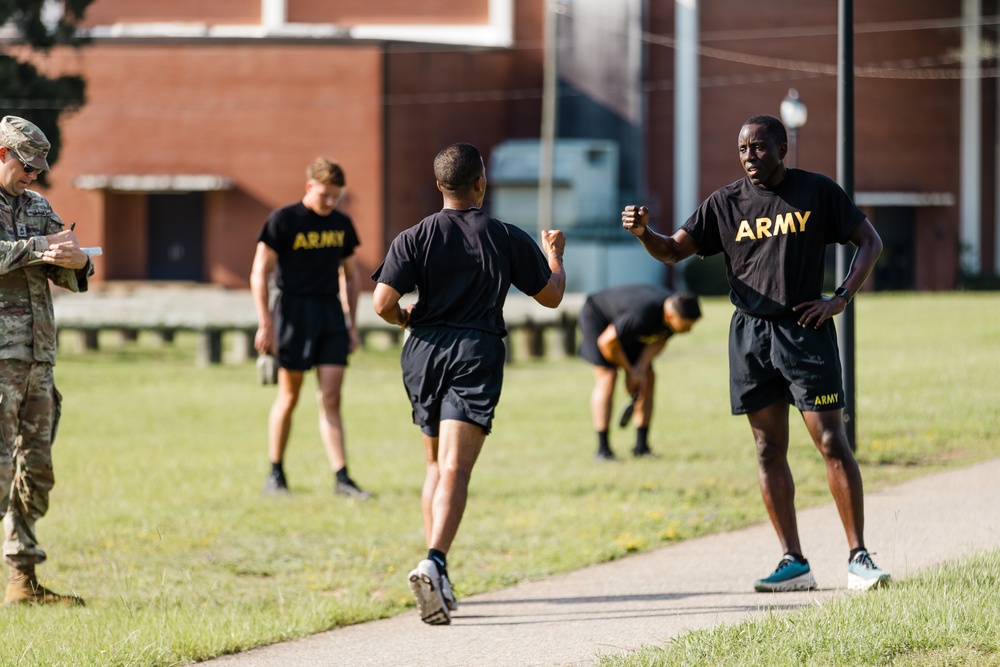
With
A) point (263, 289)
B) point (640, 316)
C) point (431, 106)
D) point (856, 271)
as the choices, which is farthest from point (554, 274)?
point (431, 106)

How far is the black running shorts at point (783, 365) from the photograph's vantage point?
5.89 meters

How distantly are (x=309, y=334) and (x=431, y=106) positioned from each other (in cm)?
3094

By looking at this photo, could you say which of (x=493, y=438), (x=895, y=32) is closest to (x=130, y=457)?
(x=493, y=438)

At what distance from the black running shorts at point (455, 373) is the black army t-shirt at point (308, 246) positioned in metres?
3.22

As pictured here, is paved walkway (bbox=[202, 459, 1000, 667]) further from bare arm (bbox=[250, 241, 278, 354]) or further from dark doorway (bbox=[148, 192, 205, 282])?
dark doorway (bbox=[148, 192, 205, 282])

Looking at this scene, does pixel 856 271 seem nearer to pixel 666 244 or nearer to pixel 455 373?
pixel 666 244

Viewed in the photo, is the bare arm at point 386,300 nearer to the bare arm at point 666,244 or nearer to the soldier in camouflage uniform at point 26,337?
the bare arm at point 666,244

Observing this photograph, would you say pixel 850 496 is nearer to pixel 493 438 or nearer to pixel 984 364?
pixel 493 438

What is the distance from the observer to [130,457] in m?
11.4

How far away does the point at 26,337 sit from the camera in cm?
579

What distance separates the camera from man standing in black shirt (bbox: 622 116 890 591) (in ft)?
19.2

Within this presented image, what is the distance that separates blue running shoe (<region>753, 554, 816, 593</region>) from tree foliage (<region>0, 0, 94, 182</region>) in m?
17.7

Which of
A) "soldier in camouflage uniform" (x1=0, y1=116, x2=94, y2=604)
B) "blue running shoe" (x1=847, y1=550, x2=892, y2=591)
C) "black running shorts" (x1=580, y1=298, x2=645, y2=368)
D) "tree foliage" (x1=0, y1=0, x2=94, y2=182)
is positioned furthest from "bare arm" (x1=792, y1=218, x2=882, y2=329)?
"tree foliage" (x1=0, y1=0, x2=94, y2=182)

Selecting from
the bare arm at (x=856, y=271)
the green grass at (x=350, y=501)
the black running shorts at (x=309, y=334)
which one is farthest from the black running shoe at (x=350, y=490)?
the bare arm at (x=856, y=271)
